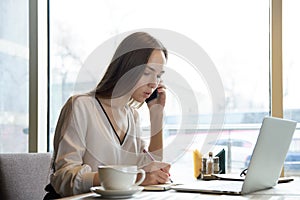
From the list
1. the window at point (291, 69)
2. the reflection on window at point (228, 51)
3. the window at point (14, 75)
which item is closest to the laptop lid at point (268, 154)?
the reflection on window at point (228, 51)

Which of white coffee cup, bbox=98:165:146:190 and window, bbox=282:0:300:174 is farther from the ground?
window, bbox=282:0:300:174

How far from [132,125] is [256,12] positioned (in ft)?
4.22

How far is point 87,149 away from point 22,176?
685mm

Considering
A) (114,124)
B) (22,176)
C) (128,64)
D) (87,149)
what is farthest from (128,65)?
(22,176)

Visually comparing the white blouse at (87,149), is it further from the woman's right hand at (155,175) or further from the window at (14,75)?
the window at (14,75)

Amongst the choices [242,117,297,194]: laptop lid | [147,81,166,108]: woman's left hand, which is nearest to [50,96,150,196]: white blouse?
[147,81,166,108]: woman's left hand

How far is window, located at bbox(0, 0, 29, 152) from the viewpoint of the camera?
3074mm

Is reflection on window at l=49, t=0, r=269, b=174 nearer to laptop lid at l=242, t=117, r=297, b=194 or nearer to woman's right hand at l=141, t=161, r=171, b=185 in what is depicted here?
woman's right hand at l=141, t=161, r=171, b=185

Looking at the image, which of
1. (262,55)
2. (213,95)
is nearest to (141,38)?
(213,95)

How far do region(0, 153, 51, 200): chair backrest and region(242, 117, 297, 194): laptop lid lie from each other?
4.00 feet

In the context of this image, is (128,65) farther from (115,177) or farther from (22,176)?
(22,176)

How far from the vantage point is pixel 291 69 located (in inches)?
100.0

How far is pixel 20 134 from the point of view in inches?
123

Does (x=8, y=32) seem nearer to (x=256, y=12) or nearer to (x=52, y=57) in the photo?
(x=52, y=57)
